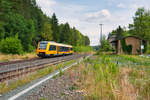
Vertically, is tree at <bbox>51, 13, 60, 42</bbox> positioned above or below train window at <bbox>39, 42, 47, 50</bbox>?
above

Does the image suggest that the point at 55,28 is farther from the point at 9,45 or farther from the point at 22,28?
the point at 9,45

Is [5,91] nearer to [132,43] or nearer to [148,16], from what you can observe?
[132,43]

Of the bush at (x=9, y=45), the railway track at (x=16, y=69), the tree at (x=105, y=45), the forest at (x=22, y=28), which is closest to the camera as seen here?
the railway track at (x=16, y=69)

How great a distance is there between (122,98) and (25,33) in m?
35.8

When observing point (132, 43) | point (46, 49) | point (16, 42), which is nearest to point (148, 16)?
point (132, 43)

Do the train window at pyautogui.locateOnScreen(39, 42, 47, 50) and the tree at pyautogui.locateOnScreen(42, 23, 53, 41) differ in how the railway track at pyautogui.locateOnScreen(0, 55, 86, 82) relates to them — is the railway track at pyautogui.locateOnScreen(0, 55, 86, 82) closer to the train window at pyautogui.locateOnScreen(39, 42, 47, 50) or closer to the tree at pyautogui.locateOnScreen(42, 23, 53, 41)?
the train window at pyautogui.locateOnScreen(39, 42, 47, 50)

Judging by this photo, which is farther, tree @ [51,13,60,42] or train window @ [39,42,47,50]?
tree @ [51,13,60,42]

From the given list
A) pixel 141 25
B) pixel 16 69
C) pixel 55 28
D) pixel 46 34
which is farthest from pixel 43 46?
pixel 141 25

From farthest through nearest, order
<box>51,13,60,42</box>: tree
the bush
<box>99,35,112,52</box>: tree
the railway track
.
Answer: <box>51,13,60,42</box>: tree
<box>99,35,112,52</box>: tree
the bush
the railway track

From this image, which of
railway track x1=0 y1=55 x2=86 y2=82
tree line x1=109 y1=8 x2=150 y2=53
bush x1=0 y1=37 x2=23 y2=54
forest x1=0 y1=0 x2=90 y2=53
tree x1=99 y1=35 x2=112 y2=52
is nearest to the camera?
railway track x1=0 y1=55 x2=86 y2=82

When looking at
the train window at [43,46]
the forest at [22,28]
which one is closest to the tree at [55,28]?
the forest at [22,28]

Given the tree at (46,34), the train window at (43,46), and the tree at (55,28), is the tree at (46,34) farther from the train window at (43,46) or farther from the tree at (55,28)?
the train window at (43,46)

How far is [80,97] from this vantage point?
4.05m

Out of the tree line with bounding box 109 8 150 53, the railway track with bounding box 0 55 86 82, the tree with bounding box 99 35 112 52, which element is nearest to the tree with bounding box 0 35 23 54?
the railway track with bounding box 0 55 86 82
